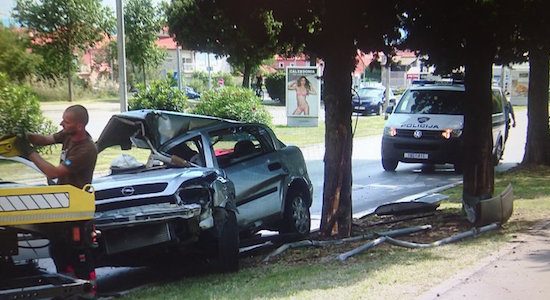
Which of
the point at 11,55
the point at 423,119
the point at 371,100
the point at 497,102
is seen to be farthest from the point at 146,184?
the point at 371,100

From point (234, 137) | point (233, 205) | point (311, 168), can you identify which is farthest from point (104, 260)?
point (311, 168)

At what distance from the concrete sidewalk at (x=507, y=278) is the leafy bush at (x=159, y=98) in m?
16.0

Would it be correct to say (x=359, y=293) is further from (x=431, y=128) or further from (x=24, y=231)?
(x=431, y=128)

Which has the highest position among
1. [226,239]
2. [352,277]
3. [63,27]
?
[63,27]

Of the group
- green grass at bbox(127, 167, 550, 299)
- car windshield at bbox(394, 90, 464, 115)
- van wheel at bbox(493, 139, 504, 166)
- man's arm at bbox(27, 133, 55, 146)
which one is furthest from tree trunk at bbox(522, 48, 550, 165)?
man's arm at bbox(27, 133, 55, 146)

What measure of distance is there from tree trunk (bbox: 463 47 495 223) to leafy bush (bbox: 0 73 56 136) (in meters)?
12.1

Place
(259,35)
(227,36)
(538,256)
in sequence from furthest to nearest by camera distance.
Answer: (227,36)
(259,35)
(538,256)

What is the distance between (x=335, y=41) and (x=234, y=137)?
5.78ft

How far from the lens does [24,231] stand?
4898 mm

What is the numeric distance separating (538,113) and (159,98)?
12.3 m

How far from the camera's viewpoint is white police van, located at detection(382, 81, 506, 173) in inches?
597

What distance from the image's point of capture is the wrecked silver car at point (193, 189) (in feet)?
20.2

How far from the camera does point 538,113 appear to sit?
14312 mm

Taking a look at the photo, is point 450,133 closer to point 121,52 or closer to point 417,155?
point 417,155
